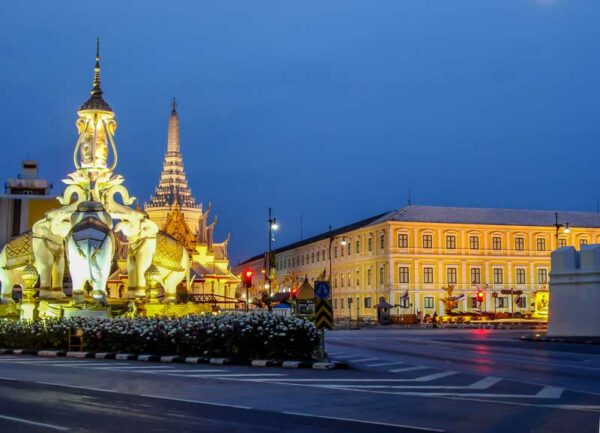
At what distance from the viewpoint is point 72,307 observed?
29.9m

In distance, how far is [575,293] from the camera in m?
38.2

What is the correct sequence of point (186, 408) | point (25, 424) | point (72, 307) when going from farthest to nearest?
point (72, 307) → point (186, 408) → point (25, 424)

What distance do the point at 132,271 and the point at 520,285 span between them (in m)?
64.4

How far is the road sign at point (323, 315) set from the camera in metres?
20.8

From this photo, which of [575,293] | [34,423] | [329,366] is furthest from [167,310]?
[34,423]

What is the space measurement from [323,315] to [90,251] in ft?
40.4

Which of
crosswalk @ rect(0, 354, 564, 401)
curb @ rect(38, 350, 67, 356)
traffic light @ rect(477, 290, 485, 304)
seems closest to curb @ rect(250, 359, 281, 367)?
crosswalk @ rect(0, 354, 564, 401)

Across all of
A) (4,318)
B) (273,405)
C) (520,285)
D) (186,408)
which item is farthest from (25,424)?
(520,285)

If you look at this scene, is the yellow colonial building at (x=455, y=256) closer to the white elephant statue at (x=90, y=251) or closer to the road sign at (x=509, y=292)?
the road sign at (x=509, y=292)

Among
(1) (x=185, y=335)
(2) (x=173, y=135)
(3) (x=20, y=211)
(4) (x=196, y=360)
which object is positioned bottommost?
(4) (x=196, y=360)

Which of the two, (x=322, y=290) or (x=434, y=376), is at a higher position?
(x=322, y=290)

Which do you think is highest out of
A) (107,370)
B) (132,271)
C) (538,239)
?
(538,239)

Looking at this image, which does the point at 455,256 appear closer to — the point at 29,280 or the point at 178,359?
the point at 29,280

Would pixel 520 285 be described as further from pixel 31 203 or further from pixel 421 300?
pixel 31 203
